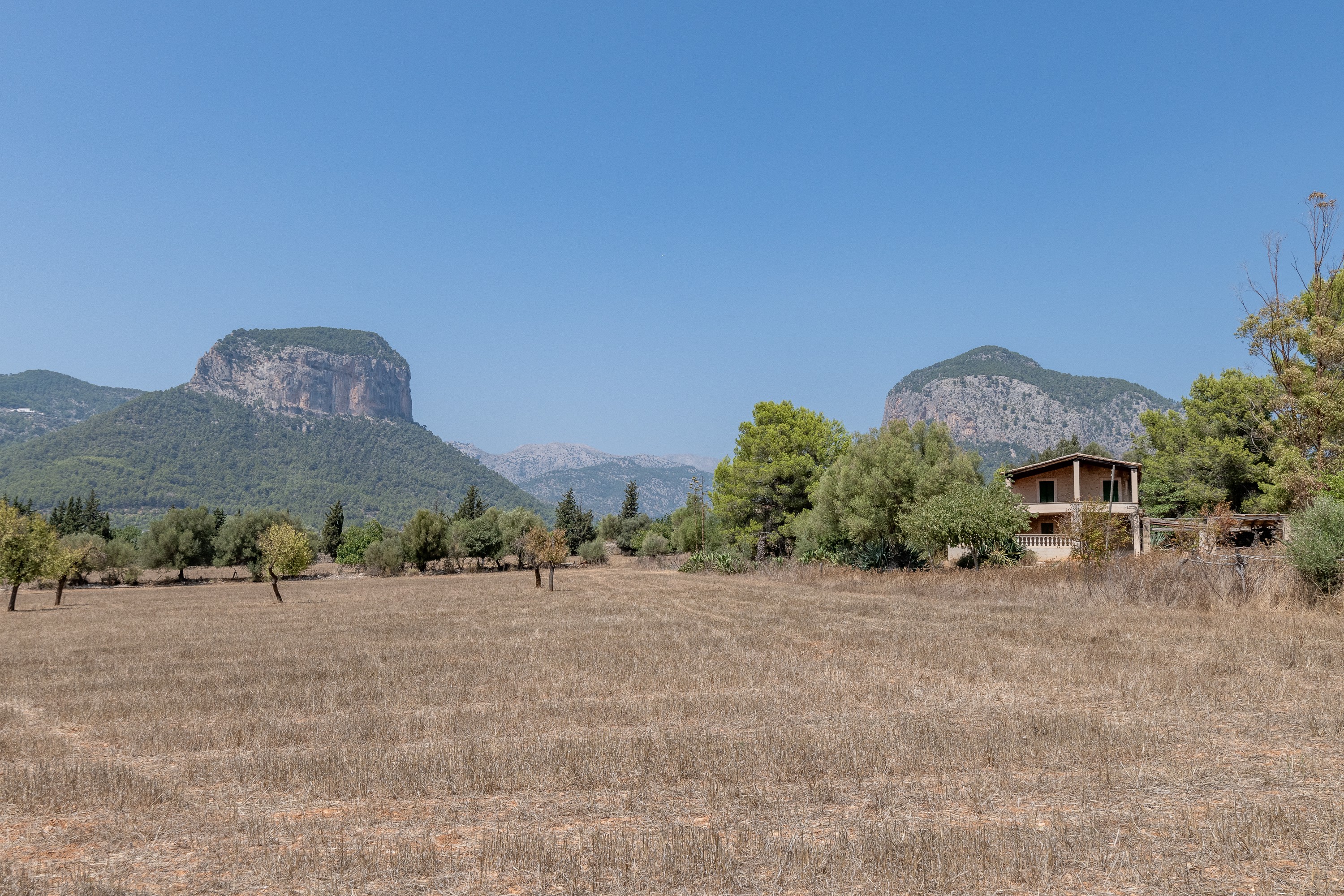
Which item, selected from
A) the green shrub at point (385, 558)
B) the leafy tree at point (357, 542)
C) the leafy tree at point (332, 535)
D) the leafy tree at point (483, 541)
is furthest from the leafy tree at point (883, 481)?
the leafy tree at point (332, 535)

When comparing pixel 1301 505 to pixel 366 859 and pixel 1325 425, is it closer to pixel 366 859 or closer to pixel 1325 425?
pixel 1325 425

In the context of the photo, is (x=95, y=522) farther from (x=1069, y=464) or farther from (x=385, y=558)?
(x=1069, y=464)

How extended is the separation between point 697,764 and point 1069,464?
55.6 m

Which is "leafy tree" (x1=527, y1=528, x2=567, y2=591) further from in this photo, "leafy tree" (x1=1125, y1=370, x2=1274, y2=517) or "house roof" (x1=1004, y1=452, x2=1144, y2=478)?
"leafy tree" (x1=1125, y1=370, x2=1274, y2=517)

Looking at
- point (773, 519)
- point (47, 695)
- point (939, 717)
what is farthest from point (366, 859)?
point (773, 519)

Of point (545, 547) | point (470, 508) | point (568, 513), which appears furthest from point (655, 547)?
point (545, 547)

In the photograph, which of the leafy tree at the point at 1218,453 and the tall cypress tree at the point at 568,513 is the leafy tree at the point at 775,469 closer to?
the leafy tree at the point at 1218,453

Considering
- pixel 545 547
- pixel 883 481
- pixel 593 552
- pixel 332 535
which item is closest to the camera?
pixel 883 481

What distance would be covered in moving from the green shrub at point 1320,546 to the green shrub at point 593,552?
265ft

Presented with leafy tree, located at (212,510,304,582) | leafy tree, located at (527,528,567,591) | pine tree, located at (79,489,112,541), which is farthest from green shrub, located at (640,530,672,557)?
pine tree, located at (79,489,112,541)

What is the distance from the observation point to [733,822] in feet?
25.3

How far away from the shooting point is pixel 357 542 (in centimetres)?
11556

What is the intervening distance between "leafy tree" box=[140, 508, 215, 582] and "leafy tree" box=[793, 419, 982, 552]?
7016 centimetres

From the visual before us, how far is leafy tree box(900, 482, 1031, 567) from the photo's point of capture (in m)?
42.9
